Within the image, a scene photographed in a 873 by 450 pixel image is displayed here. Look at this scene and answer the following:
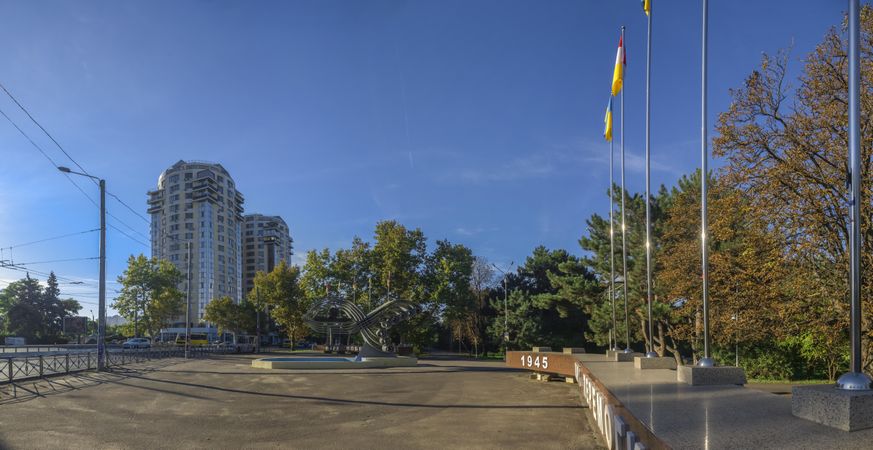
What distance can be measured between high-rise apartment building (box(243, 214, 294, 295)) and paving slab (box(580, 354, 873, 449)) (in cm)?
16164

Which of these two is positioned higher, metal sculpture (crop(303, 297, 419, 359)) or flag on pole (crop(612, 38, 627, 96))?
flag on pole (crop(612, 38, 627, 96))

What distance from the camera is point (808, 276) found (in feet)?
51.9

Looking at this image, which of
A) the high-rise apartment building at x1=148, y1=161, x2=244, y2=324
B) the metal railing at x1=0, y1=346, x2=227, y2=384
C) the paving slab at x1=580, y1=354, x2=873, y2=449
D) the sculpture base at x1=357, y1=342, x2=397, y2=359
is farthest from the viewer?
the high-rise apartment building at x1=148, y1=161, x2=244, y2=324

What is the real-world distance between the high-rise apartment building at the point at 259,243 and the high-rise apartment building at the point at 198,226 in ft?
103

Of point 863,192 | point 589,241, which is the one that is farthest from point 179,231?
point 863,192

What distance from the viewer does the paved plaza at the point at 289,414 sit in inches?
456

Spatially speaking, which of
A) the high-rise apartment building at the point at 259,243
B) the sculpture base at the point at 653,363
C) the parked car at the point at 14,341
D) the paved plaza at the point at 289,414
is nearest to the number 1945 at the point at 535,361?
the paved plaza at the point at 289,414

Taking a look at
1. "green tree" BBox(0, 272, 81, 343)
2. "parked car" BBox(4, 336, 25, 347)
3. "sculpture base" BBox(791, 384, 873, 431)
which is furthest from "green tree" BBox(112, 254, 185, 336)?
"sculpture base" BBox(791, 384, 873, 431)

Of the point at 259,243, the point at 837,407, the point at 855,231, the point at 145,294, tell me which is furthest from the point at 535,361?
the point at 259,243

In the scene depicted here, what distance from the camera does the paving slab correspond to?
17.2ft

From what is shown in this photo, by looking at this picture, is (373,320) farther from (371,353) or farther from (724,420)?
(724,420)

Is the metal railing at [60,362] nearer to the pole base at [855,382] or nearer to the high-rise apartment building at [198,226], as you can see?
the pole base at [855,382]

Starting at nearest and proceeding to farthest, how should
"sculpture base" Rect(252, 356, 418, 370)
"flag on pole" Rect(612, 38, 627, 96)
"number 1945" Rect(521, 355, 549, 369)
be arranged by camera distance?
"flag on pole" Rect(612, 38, 627, 96), "number 1945" Rect(521, 355, 549, 369), "sculpture base" Rect(252, 356, 418, 370)

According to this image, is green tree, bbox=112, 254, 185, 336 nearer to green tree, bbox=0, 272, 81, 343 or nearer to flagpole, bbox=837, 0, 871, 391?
green tree, bbox=0, 272, 81, 343
